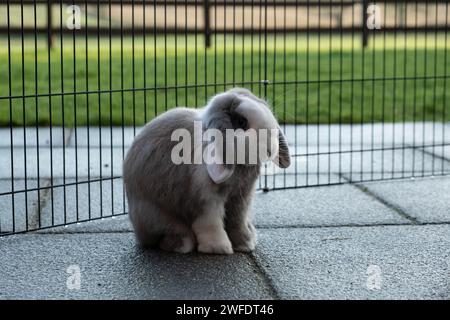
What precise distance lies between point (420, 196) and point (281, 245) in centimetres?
148

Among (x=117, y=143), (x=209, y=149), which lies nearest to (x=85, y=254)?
(x=209, y=149)

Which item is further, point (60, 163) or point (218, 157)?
point (60, 163)

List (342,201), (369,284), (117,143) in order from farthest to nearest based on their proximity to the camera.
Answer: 1. (117,143)
2. (342,201)
3. (369,284)

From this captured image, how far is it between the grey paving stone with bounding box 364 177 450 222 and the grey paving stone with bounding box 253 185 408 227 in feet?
0.42

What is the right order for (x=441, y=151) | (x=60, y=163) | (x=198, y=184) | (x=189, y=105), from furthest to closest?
(x=189, y=105)
(x=441, y=151)
(x=60, y=163)
(x=198, y=184)

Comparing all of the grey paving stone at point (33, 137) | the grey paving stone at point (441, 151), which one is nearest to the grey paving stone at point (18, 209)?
the grey paving stone at point (33, 137)

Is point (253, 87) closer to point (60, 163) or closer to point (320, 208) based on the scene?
point (60, 163)

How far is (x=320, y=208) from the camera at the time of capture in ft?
17.5

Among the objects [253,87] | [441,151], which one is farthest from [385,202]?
[253,87]

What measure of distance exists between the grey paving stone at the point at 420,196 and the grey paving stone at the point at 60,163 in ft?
6.45

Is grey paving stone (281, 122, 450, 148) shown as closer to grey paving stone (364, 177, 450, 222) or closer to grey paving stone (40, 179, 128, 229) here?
grey paving stone (364, 177, 450, 222)

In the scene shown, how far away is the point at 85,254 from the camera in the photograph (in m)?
4.37
